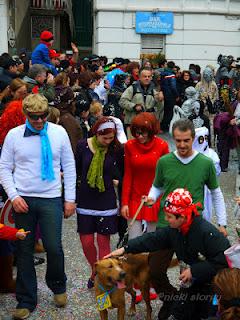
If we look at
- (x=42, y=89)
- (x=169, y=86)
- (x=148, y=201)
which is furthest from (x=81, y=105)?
(x=169, y=86)

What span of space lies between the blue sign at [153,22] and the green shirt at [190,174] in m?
15.2

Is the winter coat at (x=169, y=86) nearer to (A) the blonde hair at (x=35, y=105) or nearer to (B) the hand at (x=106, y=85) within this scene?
(B) the hand at (x=106, y=85)

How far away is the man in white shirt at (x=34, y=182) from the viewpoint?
172 inches

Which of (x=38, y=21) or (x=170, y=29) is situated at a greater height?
(x=38, y=21)

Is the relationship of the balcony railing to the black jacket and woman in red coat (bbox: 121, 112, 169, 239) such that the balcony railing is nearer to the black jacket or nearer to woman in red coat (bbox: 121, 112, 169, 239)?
woman in red coat (bbox: 121, 112, 169, 239)

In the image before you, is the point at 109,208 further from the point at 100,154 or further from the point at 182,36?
the point at 182,36

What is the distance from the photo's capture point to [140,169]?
4.87 metres

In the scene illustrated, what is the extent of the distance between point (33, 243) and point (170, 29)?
15762 mm

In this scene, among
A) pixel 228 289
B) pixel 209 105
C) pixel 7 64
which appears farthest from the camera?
pixel 209 105

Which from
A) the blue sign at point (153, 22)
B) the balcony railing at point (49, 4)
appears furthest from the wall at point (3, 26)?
the balcony railing at point (49, 4)

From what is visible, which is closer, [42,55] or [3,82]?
[3,82]

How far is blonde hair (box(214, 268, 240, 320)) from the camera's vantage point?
3.06 meters

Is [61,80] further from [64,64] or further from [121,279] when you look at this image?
[121,279]

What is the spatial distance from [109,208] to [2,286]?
4.27 ft
